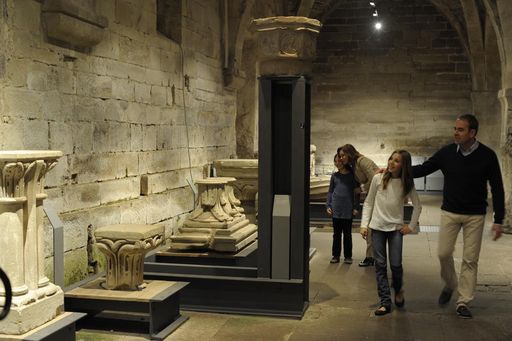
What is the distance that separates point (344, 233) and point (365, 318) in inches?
89.8

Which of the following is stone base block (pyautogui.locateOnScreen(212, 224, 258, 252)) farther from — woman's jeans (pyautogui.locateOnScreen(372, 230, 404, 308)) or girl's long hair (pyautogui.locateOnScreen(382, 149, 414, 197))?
girl's long hair (pyautogui.locateOnScreen(382, 149, 414, 197))

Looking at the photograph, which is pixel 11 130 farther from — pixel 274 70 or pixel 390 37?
pixel 390 37

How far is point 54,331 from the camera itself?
387 cm

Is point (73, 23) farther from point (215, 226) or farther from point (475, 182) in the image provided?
point (475, 182)

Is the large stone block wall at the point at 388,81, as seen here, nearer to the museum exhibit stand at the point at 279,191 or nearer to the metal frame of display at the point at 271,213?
the museum exhibit stand at the point at 279,191

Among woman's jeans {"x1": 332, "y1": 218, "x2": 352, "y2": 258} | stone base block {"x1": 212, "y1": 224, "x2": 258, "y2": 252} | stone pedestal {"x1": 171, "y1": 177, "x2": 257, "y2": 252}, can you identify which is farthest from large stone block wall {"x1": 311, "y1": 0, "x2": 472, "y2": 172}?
stone base block {"x1": 212, "y1": 224, "x2": 258, "y2": 252}

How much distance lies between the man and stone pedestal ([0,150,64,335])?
123 inches


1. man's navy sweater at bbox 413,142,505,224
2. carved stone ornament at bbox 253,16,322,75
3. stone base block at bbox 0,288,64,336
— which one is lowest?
stone base block at bbox 0,288,64,336

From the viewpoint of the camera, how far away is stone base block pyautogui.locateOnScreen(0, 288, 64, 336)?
3768mm

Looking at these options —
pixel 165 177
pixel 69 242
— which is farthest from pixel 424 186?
pixel 69 242

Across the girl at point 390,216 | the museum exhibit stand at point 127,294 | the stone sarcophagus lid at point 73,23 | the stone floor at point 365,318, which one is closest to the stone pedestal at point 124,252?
the museum exhibit stand at point 127,294

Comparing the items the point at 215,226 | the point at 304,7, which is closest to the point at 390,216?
the point at 215,226

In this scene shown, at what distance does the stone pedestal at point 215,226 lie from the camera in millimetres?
6441

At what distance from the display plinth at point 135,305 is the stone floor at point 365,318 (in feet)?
0.36
